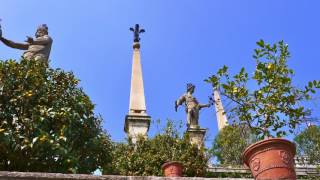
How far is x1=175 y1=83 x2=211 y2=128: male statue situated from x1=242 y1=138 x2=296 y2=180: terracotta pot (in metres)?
13.5

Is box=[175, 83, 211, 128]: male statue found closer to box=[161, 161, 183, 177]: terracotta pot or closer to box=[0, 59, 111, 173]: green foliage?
box=[161, 161, 183, 177]: terracotta pot

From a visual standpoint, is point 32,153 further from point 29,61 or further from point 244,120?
point 244,120

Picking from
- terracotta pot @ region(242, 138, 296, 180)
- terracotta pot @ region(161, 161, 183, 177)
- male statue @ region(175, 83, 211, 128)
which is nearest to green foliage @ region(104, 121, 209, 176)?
terracotta pot @ region(161, 161, 183, 177)

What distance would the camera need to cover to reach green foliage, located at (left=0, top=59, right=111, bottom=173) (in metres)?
8.95

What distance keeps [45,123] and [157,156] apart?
20.9 feet

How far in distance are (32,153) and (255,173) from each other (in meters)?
4.34

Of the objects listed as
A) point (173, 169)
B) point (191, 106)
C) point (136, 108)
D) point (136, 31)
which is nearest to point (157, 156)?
point (173, 169)

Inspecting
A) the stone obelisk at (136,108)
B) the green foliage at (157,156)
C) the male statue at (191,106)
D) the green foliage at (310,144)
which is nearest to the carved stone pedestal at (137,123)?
the stone obelisk at (136,108)

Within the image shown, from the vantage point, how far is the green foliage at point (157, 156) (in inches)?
590

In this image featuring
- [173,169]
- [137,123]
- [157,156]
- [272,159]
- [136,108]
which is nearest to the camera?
[272,159]

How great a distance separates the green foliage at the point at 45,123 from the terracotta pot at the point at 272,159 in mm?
3615

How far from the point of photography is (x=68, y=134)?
9664 mm

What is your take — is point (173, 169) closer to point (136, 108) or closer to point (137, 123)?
point (137, 123)

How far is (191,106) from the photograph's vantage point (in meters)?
21.2
